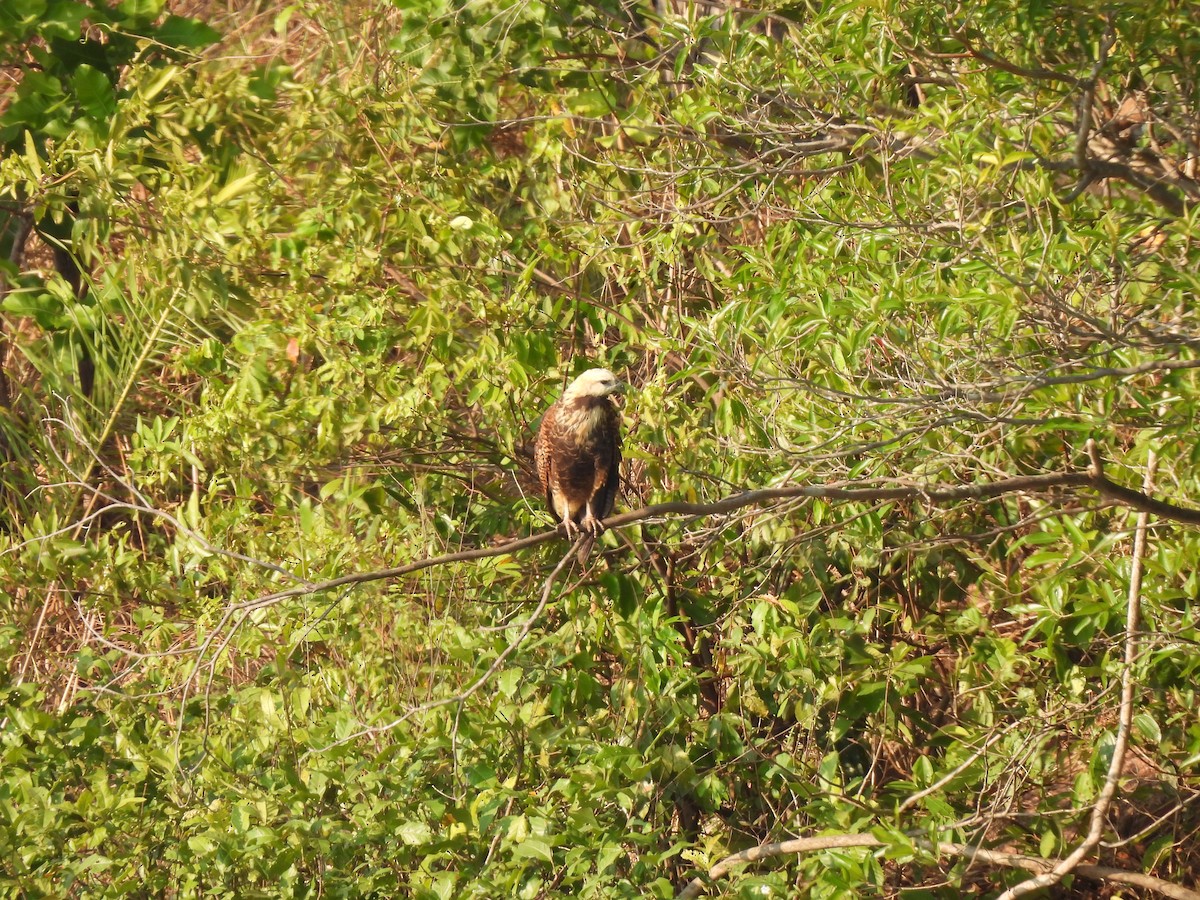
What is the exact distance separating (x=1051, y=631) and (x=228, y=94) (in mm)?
2770

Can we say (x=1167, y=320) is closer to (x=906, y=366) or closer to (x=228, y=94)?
(x=906, y=366)

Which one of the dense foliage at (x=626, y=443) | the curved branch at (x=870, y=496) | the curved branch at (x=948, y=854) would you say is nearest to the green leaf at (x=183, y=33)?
the dense foliage at (x=626, y=443)

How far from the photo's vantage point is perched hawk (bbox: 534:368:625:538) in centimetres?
407

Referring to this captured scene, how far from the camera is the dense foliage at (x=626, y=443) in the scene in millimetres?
3008

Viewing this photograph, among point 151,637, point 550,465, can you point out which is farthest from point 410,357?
point 151,637

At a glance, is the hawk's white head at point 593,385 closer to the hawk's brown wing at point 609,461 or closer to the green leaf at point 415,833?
the hawk's brown wing at point 609,461

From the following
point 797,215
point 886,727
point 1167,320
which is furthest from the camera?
point 886,727

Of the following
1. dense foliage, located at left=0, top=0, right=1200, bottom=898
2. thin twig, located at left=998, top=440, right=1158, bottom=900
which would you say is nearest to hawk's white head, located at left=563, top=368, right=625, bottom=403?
dense foliage, located at left=0, top=0, right=1200, bottom=898

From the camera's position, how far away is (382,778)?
11.0 feet

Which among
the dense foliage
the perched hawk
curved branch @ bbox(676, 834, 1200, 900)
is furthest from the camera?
the perched hawk

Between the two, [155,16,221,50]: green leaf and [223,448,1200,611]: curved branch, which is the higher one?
[155,16,221,50]: green leaf

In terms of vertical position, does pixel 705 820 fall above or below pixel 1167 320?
below

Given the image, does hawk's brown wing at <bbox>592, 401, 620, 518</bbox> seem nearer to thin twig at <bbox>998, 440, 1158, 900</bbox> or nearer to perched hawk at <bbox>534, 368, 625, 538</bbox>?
perched hawk at <bbox>534, 368, 625, 538</bbox>

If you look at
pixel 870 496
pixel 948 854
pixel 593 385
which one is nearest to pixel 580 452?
pixel 593 385
